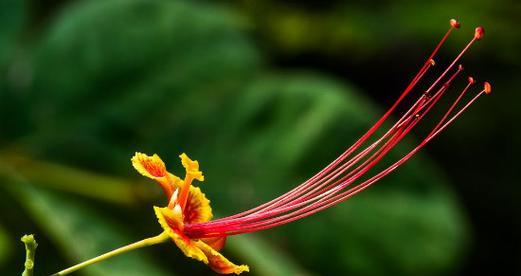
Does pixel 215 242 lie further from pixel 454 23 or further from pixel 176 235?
pixel 454 23

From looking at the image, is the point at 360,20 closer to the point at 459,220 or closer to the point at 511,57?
the point at 511,57

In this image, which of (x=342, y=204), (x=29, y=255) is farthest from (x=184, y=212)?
(x=342, y=204)

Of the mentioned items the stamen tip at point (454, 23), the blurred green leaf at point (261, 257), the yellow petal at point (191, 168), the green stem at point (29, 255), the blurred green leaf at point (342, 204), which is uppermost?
the blurred green leaf at point (342, 204)

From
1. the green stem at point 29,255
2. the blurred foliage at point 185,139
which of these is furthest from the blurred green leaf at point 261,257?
the green stem at point 29,255

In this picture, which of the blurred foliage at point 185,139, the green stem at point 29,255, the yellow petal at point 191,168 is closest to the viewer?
the green stem at point 29,255

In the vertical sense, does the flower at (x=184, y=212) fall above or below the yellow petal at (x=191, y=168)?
below

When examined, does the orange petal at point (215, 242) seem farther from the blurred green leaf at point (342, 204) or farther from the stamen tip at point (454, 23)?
the blurred green leaf at point (342, 204)
